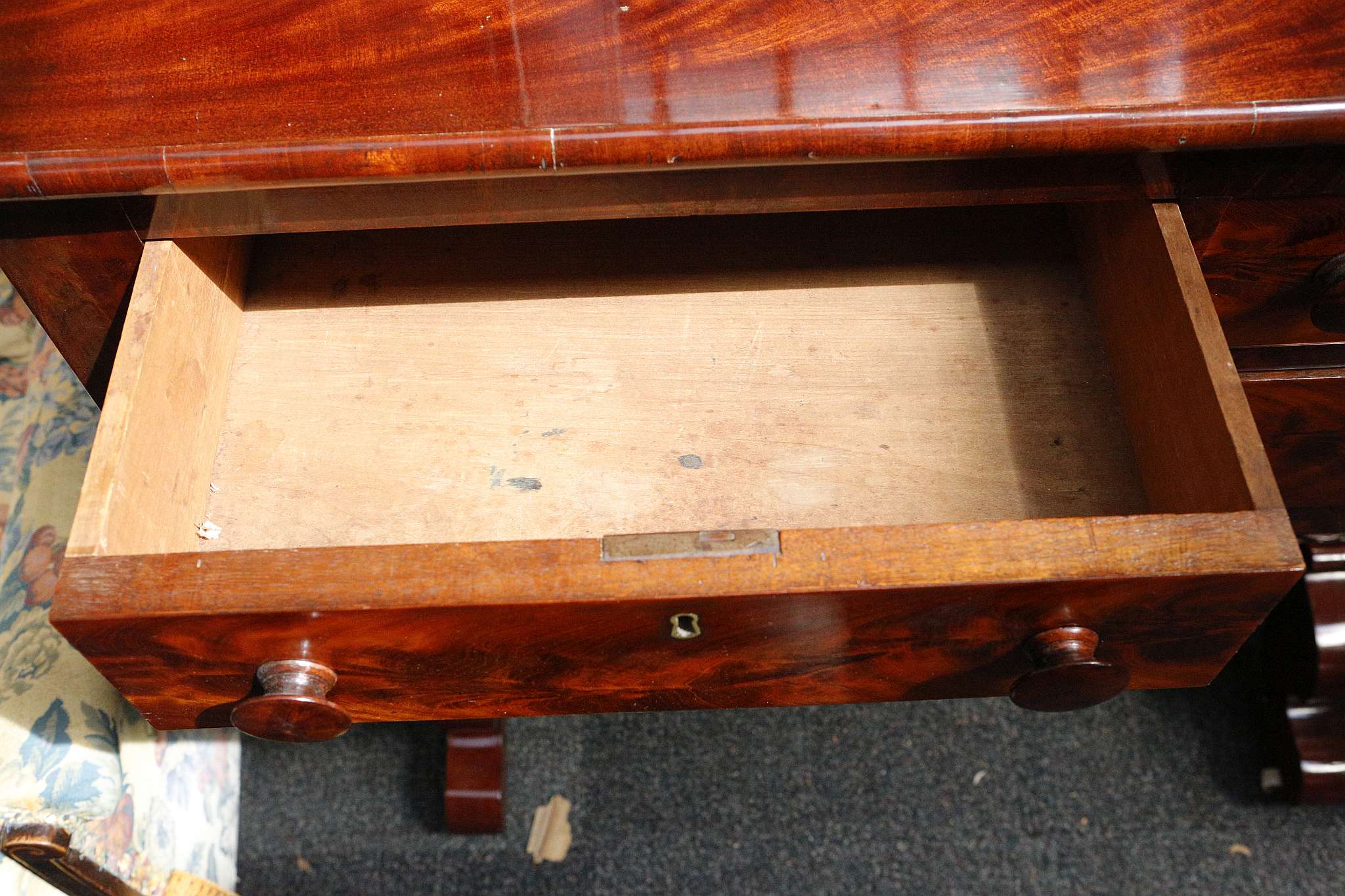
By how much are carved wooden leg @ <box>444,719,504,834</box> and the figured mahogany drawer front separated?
753 millimetres

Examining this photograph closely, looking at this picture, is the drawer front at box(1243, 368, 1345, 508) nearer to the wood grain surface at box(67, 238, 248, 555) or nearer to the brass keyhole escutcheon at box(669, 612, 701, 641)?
the brass keyhole escutcheon at box(669, 612, 701, 641)

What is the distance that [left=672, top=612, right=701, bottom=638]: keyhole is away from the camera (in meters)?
0.54

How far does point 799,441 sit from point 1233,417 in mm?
253

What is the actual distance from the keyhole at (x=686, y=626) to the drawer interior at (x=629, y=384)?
11 centimetres

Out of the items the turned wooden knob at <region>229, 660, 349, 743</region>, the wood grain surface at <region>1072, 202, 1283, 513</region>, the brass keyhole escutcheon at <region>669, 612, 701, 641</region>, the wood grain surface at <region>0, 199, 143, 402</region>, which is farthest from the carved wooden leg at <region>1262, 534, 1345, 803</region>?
the wood grain surface at <region>0, 199, 143, 402</region>

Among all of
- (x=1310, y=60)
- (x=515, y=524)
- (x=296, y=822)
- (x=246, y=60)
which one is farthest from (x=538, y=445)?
(x=296, y=822)

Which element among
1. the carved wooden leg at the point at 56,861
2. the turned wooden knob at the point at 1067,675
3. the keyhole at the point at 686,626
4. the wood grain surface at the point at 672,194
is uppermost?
the wood grain surface at the point at 672,194

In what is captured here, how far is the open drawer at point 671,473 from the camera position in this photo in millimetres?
524

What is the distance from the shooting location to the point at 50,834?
70 cm

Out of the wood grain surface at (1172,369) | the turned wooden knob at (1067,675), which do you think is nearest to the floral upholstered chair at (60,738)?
the turned wooden knob at (1067,675)

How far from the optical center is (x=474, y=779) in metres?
1.07

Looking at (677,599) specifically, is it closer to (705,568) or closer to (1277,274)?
(705,568)

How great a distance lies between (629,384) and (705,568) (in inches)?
9.8

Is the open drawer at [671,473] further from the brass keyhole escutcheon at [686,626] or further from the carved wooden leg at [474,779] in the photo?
the carved wooden leg at [474,779]
